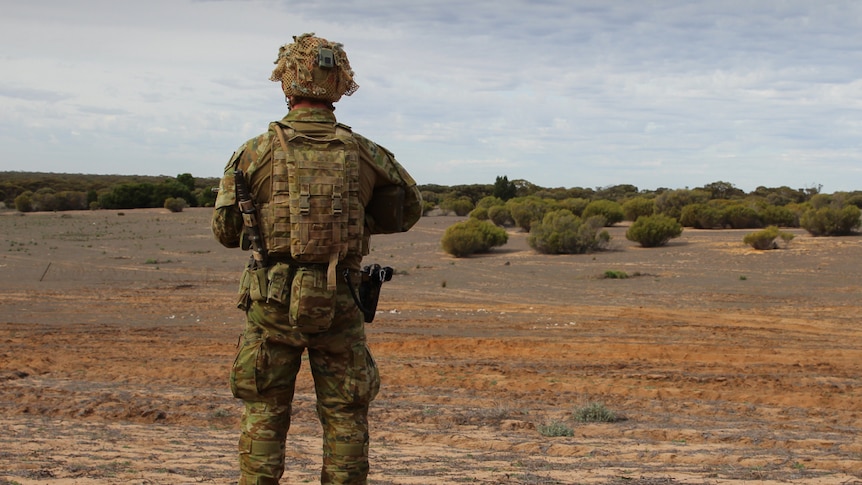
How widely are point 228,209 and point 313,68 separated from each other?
31.4 inches

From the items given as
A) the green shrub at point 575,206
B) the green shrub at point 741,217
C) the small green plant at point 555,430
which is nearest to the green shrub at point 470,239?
the green shrub at point 575,206

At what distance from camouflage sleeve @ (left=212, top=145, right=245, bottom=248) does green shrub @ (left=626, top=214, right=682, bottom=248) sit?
2693 centimetres

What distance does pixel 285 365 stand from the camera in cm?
422

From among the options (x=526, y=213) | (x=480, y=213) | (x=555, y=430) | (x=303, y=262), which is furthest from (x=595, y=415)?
(x=480, y=213)

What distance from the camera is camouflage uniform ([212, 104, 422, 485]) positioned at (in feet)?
13.6

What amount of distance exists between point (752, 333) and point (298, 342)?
484 inches

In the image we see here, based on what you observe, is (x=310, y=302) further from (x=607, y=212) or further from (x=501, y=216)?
(x=501, y=216)

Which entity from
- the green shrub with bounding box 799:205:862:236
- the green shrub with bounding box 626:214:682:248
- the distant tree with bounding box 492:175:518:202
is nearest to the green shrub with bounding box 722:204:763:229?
the green shrub with bounding box 799:205:862:236

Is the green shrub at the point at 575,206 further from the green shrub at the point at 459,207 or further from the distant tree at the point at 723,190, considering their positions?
the distant tree at the point at 723,190

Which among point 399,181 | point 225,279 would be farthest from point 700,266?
point 399,181

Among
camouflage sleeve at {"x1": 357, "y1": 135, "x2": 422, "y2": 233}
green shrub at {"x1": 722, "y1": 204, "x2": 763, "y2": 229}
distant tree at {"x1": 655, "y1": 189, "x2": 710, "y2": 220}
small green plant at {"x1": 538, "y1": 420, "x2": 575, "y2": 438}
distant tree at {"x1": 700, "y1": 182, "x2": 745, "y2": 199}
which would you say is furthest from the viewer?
distant tree at {"x1": 700, "y1": 182, "x2": 745, "y2": 199}

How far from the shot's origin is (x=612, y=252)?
2933cm

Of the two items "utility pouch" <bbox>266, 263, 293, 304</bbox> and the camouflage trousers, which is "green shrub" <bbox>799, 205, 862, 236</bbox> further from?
"utility pouch" <bbox>266, 263, 293, 304</bbox>

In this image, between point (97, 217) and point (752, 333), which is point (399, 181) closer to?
point (752, 333)
